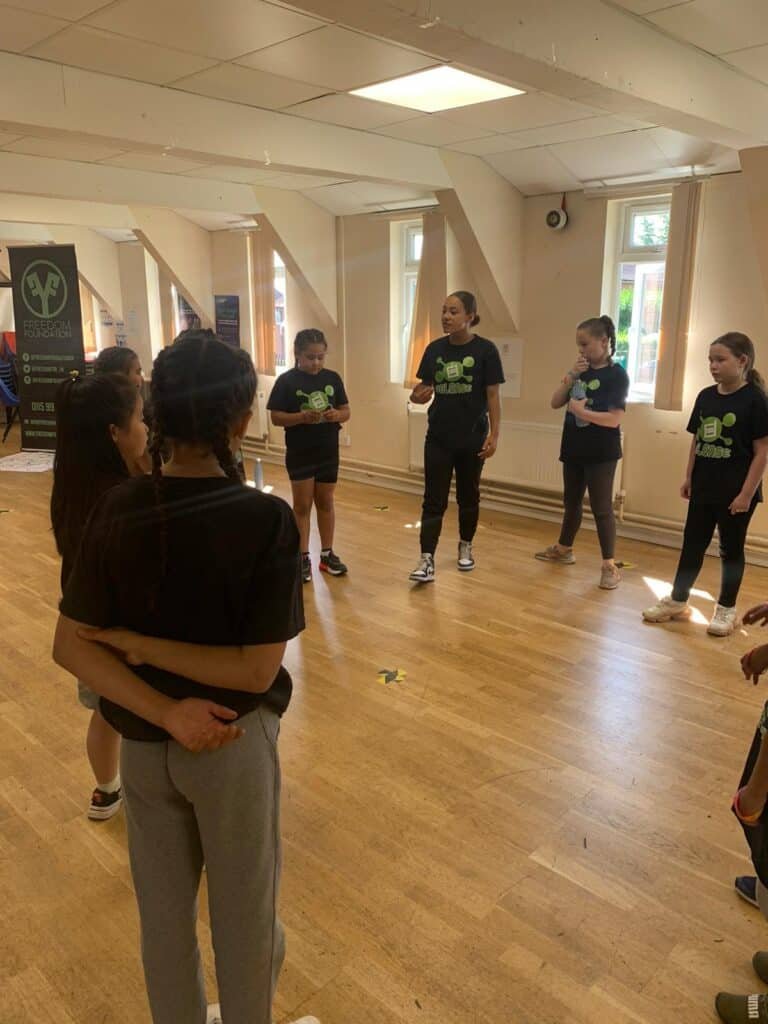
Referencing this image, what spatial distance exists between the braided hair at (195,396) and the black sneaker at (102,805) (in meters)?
1.61

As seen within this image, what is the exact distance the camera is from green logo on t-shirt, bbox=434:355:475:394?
13.8 feet

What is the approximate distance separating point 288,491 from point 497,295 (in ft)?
8.45

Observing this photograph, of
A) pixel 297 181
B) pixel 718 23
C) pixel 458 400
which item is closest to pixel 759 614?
pixel 718 23

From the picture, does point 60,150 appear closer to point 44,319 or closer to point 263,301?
point 44,319

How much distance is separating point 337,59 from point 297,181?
3.04 metres

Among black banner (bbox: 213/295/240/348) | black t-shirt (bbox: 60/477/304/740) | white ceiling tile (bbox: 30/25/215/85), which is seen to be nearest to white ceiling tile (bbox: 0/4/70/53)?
white ceiling tile (bbox: 30/25/215/85)

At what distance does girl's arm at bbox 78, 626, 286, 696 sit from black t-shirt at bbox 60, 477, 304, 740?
1cm

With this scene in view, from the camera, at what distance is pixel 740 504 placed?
3516mm

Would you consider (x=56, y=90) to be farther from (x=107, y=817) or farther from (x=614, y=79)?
(x=107, y=817)

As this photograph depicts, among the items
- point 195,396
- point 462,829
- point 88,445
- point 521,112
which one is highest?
point 521,112

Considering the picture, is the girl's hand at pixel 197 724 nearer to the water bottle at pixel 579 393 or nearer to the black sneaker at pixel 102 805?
the black sneaker at pixel 102 805

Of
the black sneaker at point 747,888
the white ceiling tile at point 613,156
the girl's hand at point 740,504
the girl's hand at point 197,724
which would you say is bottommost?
the black sneaker at point 747,888

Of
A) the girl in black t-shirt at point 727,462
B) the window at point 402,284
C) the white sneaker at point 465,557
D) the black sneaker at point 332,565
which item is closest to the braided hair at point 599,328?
the girl in black t-shirt at point 727,462

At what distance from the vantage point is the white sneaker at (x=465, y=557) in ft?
15.6
